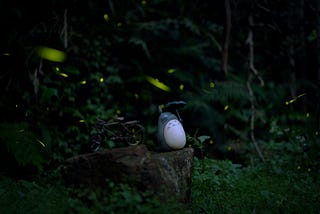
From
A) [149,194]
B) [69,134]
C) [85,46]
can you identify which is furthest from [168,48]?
[149,194]

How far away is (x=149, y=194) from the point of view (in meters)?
2.67

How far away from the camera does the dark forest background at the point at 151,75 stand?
4387mm

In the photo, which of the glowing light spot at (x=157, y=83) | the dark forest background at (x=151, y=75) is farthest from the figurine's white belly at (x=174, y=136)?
the glowing light spot at (x=157, y=83)

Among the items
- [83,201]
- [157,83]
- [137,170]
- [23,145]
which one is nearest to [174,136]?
[137,170]

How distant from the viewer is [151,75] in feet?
20.8

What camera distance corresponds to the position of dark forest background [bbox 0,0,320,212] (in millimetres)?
4387

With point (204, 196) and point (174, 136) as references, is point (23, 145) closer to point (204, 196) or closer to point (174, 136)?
point (174, 136)

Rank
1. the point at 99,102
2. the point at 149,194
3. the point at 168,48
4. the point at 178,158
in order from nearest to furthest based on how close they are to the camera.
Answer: the point at 149,194, the point at 178,158, the point at 99,102, the point at 168,48

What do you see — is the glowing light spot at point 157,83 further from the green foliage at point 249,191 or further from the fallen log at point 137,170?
the fallen log at point 137,170

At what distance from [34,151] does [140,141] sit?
3.60ft

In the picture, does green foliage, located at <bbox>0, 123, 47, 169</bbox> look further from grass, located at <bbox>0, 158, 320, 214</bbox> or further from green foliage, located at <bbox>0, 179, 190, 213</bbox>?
green foliage, located at <bbox>0, 179, 190, 213</bbox>

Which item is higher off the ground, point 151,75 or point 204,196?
point 151,75

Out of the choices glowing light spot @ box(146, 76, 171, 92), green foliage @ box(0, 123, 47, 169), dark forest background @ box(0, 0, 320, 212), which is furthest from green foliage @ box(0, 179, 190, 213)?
glowing light spot @ box(146, 76, 171, 92)

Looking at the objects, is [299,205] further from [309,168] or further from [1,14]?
[1,14]
